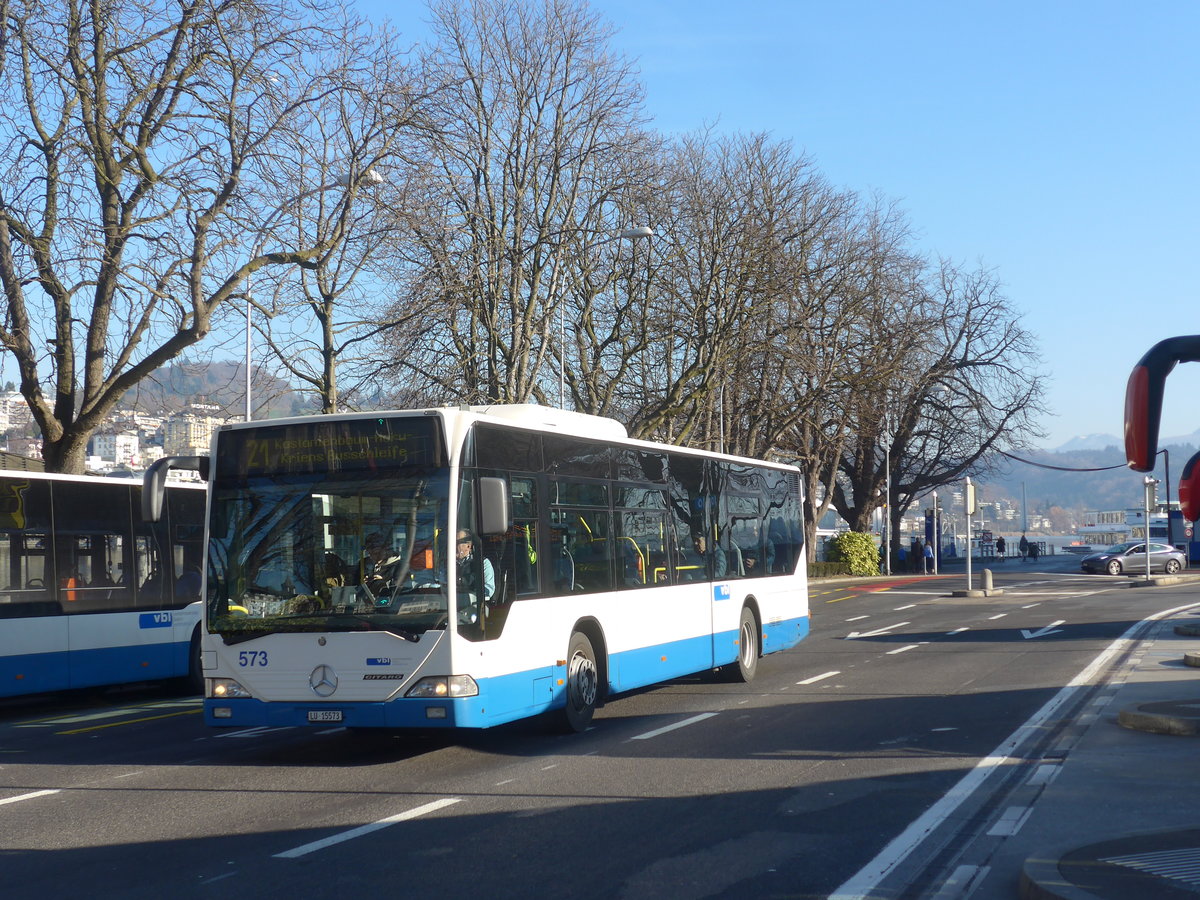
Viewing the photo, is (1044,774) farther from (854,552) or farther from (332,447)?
(854,552)

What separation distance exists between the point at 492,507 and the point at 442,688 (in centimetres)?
149

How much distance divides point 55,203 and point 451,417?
41.0ft

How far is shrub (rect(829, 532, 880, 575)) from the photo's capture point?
5525 cm

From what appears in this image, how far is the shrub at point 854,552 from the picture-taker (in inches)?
2175

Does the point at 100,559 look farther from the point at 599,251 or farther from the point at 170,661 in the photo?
the point at 599,251

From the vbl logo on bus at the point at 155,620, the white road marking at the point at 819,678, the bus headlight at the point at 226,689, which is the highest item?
the vbl logo on bus at the point at 155,620

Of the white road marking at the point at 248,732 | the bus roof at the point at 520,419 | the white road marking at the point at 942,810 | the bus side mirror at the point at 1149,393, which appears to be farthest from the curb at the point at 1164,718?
the white road marking at the point at 248,732

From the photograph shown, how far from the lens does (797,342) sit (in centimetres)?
4238

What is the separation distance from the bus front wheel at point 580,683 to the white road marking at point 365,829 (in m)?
3.13

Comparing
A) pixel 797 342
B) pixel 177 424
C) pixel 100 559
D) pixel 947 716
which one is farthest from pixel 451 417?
pixel 797 342

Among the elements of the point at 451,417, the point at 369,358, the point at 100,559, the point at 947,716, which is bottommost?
the point at 947,716

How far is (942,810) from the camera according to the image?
327 inches

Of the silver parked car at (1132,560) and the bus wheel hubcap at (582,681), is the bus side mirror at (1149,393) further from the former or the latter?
the silver parked car at (1132,560)

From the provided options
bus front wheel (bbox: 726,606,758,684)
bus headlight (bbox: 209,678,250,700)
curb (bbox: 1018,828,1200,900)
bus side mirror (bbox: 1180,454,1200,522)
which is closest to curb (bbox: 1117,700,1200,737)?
curb (bbox: 1018,828,1200,900)
